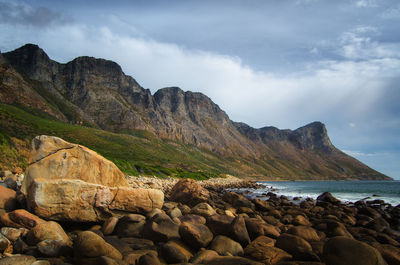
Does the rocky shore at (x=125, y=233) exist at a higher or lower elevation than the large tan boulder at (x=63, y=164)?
lower

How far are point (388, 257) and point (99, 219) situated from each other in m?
11.3

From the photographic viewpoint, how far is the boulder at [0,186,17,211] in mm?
10141

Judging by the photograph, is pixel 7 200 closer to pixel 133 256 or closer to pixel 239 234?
pixel 133 256

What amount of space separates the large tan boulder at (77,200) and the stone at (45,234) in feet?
6.28

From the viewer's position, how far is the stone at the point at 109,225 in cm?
962

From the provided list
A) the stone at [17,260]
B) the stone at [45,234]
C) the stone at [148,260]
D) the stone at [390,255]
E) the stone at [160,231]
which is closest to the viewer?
the stone at [17,260]

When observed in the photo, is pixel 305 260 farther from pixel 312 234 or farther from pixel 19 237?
pixel 19 237

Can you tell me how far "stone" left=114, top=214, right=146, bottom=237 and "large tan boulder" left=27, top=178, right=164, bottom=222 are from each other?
1219mm

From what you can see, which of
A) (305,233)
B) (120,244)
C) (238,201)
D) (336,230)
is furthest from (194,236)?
(238,201)

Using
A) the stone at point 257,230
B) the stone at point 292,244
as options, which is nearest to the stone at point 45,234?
the stone at point 257,230

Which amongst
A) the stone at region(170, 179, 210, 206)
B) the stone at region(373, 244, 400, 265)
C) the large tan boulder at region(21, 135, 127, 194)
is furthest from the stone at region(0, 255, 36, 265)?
Result: the stone at region(170, 179, 210, 206)

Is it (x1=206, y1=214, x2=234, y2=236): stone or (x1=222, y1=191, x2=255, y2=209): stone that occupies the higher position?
(x1=206, y1=214, x2=234, y2=236): stone

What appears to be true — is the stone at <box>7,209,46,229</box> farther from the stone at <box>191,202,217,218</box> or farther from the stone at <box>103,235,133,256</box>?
the stone at <box>191,202,217,218</box>

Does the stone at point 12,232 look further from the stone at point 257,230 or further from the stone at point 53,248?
the stone at point 257,230
